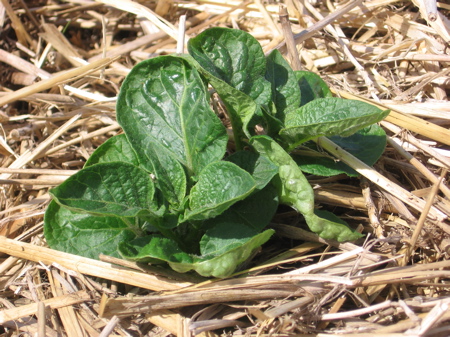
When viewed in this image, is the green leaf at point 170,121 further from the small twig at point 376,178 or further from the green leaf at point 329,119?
the small twig at point 376,178

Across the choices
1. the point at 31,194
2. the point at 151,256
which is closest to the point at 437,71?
the point at 151,256

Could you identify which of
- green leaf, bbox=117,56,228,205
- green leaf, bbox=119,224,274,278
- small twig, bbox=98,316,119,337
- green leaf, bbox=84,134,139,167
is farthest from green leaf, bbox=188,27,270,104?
small twig, bbox=98,316,119,337

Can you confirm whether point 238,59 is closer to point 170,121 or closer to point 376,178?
point 170,121

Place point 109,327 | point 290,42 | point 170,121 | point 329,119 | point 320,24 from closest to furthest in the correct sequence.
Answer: point 109,327 < point 329,119 < point 170,121 < point 290,42 < point 320,24

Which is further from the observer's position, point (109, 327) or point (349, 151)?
point (349, 151)

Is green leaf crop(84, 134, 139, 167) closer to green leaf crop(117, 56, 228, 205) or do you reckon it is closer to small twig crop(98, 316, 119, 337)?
green leaf crop(117, 56, 228, 205)

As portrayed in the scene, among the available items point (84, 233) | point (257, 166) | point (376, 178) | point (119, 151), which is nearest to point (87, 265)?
point (84, 233)

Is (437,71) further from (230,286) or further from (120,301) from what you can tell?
(120,301)
